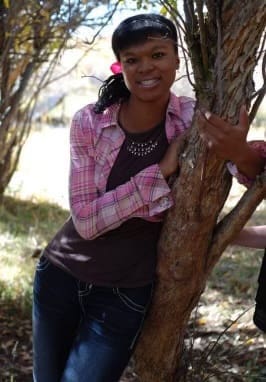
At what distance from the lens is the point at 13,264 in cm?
454

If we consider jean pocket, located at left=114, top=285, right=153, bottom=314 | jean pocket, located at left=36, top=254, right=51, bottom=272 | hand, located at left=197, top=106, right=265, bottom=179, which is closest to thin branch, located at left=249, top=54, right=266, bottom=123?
hand, located at left=197, top=106, right=265, bottom=179

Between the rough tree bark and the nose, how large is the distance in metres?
0.12

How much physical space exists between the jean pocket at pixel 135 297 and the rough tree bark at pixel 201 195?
0.07m

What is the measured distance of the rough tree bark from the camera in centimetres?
176

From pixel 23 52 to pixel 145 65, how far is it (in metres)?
3.93

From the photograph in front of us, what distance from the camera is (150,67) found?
1.84 meters

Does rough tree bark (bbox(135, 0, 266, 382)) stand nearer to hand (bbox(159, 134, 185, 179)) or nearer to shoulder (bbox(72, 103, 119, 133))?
hand (bbox(159, 134, 185, 179))

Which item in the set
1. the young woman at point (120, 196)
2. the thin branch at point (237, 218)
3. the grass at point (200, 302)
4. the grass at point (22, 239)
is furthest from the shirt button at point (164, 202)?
the grass at point (22, 239)

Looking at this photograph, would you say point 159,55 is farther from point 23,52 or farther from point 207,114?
point 23,52

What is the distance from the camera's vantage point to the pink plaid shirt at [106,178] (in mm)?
1859

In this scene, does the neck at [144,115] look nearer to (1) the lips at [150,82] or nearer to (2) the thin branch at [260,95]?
(1) the lips at [150,82]

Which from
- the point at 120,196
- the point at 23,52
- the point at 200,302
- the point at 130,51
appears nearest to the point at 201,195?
Result: the point at 120,196

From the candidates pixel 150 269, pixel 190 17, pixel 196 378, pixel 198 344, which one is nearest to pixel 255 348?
pixel 198 344

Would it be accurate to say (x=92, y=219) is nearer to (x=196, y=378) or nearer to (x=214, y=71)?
(x=214, y=71)
